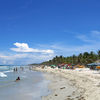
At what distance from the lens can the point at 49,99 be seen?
32.4 ft

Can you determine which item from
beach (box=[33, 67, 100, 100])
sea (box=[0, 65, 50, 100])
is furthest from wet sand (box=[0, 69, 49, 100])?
beach (box=[33, 67, 100, 100])

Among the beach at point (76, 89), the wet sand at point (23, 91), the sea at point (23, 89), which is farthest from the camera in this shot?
the sea at point (23, 89)

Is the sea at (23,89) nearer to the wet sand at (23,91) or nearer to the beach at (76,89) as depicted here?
the wet sand at (23,91)

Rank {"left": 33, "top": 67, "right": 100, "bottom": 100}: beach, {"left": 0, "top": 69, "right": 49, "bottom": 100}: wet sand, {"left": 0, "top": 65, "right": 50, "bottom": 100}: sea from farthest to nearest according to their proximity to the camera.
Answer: {"left": 0, "top": 65, "right": 50, "bottom": 100}: sea → {"left": 0, "top": 69, "right": 49, "bottom": 100}: wet sand → {"left": 33, "top": 67, "right": 100, "bottom": 100}: beach

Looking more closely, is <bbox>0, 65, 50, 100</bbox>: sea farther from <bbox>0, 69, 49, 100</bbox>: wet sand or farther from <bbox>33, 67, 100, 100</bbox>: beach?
<bbox>33, 67, 100, 100</bbox>: beach

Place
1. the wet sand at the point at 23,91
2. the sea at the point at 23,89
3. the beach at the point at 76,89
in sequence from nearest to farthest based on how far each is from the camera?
the beach at the point at 76,89, the wet sand at the point at 23,91, the sea at the point at 23,89

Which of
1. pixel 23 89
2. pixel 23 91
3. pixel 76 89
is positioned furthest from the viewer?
pixel 23 89

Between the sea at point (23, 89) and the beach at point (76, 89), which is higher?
the beach at point (76, 89)

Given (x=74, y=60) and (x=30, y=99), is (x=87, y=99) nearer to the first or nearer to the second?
(x=30, y=99)

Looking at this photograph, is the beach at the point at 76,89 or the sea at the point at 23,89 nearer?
the beach at the point at 76,89

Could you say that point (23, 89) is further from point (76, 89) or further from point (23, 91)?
point (76, 89)

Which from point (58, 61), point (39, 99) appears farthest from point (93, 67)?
point (58, 61)

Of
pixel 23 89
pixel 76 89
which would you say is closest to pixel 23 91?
pixel 23 89

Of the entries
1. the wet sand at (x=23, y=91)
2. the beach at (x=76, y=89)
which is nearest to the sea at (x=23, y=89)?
the wet sand at (x=23, y=91)
